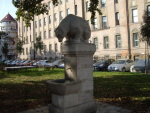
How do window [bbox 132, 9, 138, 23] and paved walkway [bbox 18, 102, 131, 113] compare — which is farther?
window [bbox 132, 9, 138, 23]

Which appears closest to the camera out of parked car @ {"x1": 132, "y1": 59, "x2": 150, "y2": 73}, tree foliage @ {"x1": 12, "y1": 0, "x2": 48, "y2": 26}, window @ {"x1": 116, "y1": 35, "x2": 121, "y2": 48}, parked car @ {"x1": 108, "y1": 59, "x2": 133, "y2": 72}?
tree foliage @ {"x1": 12, "y1": 0, "x2": 48, "y2": 26}

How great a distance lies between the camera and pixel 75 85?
4969 millimetres

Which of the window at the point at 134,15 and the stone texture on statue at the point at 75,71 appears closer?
the stone texture on statue at the point at 75,71

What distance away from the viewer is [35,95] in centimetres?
848

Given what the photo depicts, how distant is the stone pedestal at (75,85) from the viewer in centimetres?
486

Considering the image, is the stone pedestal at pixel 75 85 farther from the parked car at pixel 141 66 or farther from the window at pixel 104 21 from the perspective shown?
the window at pixel 104 21

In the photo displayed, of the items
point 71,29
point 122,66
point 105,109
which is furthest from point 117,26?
point 71,29

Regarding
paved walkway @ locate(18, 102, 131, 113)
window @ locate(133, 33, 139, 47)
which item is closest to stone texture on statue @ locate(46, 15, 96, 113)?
paved walkway @ locate(18, 102, 131, 113)

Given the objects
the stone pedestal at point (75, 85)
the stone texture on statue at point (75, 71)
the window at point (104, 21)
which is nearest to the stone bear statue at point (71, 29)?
the stone texture on statue at point (75, 71)

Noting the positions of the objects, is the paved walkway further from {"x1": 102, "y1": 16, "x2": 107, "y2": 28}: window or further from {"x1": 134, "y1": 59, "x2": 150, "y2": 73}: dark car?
{"x1": 102, "y1": 16, "x2": 107, "y2": 28}: window

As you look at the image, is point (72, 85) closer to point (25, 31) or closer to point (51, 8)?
point (51, 8)

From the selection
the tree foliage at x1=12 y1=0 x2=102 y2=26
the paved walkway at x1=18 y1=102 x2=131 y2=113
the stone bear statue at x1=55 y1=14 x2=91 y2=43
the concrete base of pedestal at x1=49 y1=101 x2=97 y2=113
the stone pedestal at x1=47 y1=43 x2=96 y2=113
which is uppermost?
the tree foliage at x1=12 y1=0 x2=102 y2=26

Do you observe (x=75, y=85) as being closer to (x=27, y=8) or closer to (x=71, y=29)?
(x=71, y=29)

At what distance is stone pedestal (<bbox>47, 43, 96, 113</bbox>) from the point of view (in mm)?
4859
